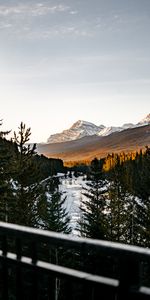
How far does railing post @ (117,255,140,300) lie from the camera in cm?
255

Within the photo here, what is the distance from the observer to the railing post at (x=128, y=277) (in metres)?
2.55

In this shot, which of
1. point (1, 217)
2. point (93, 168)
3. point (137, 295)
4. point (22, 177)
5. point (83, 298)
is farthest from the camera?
point (93, 168)

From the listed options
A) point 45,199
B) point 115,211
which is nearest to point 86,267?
point 45,199

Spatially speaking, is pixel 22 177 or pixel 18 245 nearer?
pixel 18 245

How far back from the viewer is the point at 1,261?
138 inches

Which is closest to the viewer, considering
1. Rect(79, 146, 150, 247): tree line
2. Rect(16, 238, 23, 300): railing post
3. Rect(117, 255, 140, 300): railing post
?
Rect(117, 255, 140, 300): railing post

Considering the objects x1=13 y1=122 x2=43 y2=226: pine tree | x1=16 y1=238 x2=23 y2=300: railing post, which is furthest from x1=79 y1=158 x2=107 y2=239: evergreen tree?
x1=16 y1=238 x2=23 y2=300: railing post

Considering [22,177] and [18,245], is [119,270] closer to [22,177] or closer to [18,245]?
[18,245]

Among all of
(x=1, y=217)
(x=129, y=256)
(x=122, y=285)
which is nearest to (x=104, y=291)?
(x=122, y=285)

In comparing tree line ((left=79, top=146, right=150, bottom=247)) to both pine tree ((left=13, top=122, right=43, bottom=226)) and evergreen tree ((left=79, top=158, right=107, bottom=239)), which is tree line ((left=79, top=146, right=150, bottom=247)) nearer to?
evergreen tree ((left=79, top=158, right=107, bottom=239))

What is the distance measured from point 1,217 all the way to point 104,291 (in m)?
20.2

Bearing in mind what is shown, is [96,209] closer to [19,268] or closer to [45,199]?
[45,199]

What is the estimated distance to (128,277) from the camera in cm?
259

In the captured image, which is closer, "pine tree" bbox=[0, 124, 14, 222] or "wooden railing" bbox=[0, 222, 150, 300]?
"wooden railing" bbox=[0, 222, 150, 300]
